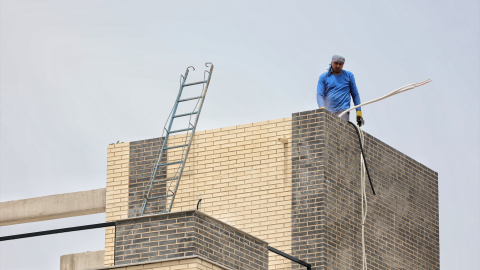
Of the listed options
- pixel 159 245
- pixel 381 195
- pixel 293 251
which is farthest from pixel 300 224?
pixel 159 245

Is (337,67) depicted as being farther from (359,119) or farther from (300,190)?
(300,190)

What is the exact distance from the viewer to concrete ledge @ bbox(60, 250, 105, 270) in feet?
91.9

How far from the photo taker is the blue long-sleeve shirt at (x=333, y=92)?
2734 centimetres

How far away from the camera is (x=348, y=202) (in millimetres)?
26109

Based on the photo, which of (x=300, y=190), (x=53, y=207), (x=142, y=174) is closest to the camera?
(x=300, y=190)

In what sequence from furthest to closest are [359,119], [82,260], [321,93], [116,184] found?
[82,260]
[116,184]
[321,93]
[359,119]

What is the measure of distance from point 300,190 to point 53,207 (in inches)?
228

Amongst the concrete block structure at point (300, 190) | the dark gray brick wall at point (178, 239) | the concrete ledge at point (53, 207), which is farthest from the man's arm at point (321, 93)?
the dark gray brick wall at point (178, 239)

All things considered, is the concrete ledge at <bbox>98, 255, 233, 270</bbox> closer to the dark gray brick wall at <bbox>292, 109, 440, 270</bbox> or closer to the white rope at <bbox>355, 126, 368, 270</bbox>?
the dark gray brick wall at <bbox>292, 109, 440, 270</bbox>

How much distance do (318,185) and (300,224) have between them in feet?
2.50

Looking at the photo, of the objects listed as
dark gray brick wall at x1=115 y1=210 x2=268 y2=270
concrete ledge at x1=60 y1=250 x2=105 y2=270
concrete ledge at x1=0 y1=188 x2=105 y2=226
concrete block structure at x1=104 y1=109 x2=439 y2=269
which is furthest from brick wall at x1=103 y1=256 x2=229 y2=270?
concrete ledge at x1=0 y1=188 x2=105 y2=226

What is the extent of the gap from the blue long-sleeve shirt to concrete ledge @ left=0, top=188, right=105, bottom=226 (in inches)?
184

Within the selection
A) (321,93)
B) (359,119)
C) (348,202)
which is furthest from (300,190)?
(321,93)

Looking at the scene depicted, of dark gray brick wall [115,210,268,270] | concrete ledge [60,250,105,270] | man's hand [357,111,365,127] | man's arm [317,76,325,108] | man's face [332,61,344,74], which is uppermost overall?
man's face [332,61,344,74]
